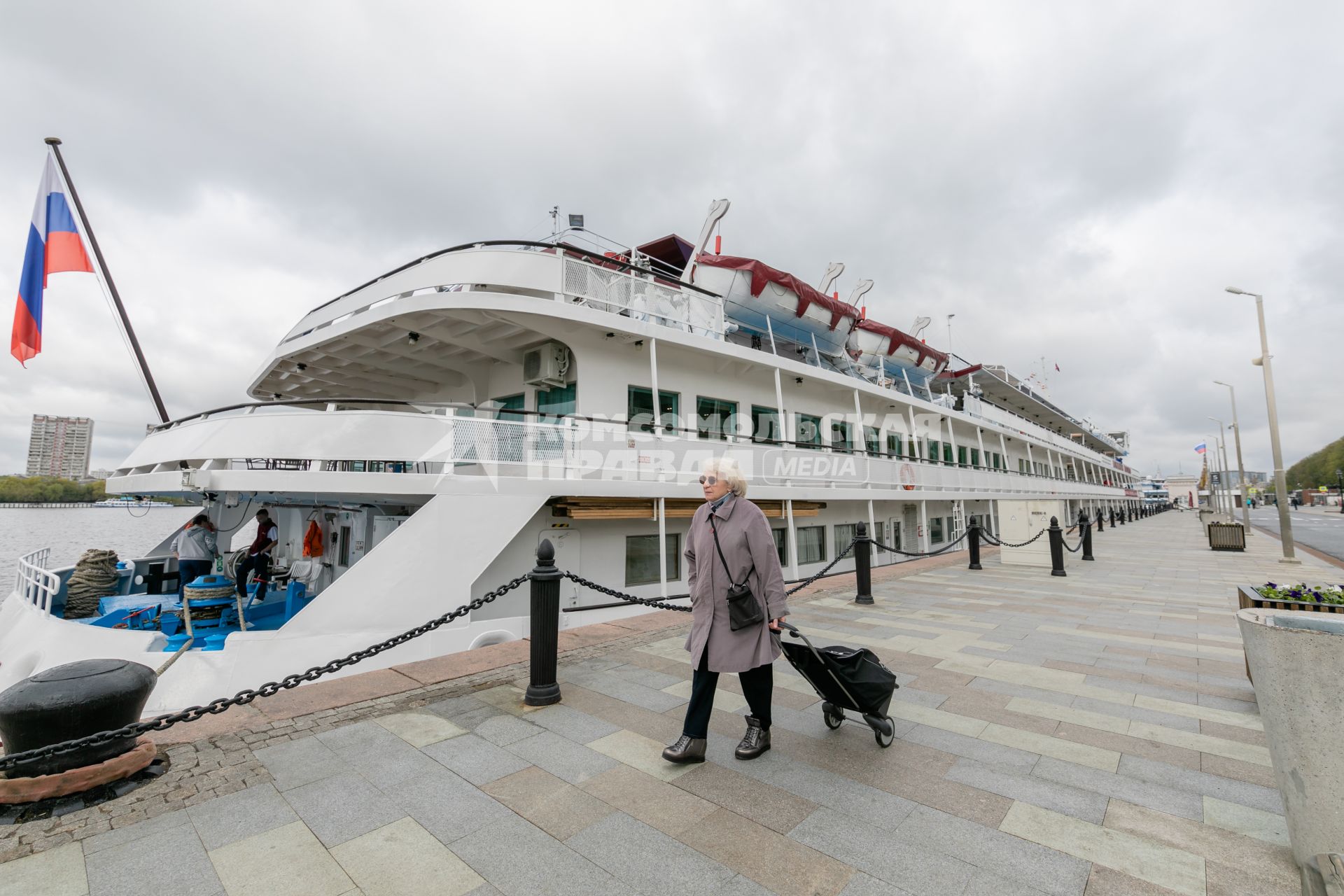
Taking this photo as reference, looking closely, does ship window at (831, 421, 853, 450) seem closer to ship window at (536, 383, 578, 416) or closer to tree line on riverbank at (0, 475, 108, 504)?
ship window at (536, 383, 578, 416)

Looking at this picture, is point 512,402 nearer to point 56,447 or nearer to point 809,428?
point 809,428

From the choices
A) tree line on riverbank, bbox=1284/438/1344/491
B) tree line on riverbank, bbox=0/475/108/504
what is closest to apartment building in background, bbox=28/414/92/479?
tree line on riverbank, bbox=0/475/108/504

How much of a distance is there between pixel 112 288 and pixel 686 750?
43.3ft

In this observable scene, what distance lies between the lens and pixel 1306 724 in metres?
2.12

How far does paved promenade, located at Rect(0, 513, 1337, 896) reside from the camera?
7.75 feet

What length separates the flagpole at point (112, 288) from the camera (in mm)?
9828

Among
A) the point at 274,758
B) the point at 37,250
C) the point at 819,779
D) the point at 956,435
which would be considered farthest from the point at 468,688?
the point at 956,435

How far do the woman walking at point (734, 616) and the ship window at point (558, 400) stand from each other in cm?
711

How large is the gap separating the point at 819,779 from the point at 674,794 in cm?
81

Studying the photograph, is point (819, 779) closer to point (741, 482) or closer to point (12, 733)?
point (741, 482)

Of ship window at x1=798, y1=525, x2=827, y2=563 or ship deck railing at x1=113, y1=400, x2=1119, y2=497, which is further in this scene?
ship window at x1=798, y1=525, x2=827, y2=563

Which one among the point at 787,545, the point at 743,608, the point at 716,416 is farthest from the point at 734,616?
the point at 787,545

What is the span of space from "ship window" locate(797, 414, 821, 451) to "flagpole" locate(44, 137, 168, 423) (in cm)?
1313

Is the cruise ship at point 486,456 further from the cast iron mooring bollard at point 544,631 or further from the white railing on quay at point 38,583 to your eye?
the cast iron mooring bollard at point 544,631
